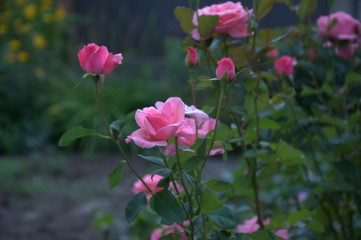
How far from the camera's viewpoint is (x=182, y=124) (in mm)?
945

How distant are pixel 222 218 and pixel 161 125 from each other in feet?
0.72

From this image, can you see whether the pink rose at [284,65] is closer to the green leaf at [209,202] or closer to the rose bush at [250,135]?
the rose bush at [250,135]

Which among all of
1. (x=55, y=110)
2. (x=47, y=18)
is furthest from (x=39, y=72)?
(x=47, y=18)

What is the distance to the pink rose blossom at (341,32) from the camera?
154 centimetres

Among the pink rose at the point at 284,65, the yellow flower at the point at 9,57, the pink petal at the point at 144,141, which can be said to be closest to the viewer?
the pink petal at the point at 144,141

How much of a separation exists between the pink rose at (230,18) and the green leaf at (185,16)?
13 millimetres

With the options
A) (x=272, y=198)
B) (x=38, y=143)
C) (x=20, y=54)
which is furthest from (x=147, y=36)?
(x=272, y=198)

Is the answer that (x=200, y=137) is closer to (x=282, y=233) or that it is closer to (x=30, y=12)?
(x=282, y=233)

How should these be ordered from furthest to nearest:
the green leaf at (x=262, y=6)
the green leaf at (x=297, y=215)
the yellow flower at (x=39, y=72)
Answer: the yellow flower at (x=39, y=72) → the green leaf at (x=297, y=215) → the green leaf at (x=262, y=6)

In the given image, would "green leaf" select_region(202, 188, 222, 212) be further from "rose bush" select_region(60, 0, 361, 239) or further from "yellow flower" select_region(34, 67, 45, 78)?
"yellow flower" select_region(34, 67, 45, 78)

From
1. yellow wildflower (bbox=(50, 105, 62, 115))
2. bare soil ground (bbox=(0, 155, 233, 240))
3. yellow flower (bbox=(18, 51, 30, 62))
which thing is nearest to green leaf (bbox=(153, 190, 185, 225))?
bare soil ground (bbox=(0, 155, 233, 240))

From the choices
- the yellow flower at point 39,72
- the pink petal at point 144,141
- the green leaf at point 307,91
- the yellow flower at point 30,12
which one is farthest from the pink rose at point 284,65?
the yellow flower at point 30,12

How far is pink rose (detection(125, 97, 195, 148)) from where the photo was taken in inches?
36.3

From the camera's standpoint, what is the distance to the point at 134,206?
1.02m
